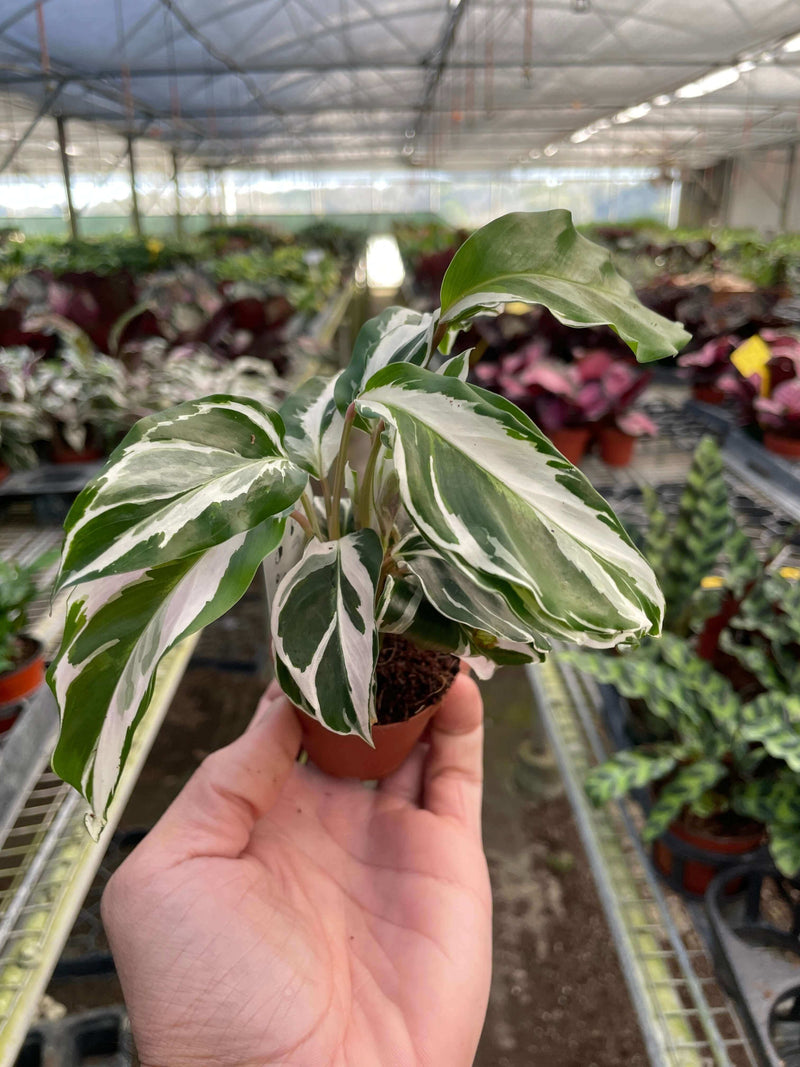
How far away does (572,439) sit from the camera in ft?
6.97

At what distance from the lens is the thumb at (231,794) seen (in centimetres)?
78

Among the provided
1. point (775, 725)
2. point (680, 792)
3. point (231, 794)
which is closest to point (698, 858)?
point (680, 792)

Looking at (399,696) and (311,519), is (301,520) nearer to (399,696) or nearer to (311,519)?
(311,519)

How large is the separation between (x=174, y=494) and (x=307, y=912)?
0.53 m

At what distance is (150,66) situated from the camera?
9539mm

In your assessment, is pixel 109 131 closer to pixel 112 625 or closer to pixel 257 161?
pixel 257 161

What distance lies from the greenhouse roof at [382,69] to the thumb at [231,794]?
4565 mm

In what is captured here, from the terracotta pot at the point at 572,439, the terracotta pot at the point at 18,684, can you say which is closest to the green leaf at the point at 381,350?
the terracotta pot at the point at 18,684

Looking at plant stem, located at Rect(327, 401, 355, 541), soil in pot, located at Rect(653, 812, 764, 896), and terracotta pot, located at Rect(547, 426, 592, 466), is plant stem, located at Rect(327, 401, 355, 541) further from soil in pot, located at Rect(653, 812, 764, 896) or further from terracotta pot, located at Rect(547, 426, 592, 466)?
terracotta pot, located at Rect(547, 426, 592, 466)

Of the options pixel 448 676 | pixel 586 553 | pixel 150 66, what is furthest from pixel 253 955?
pixel 150 66

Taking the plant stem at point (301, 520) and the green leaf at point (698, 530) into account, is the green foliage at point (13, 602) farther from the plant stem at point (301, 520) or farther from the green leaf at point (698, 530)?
the green leaf at point (698, 530)

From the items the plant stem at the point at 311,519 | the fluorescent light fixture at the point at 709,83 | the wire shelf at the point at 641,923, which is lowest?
the wire shelf at the point at 641,923

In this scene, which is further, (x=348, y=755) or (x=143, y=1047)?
(x=348, y=755)

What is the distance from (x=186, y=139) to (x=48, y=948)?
54.9 feet
